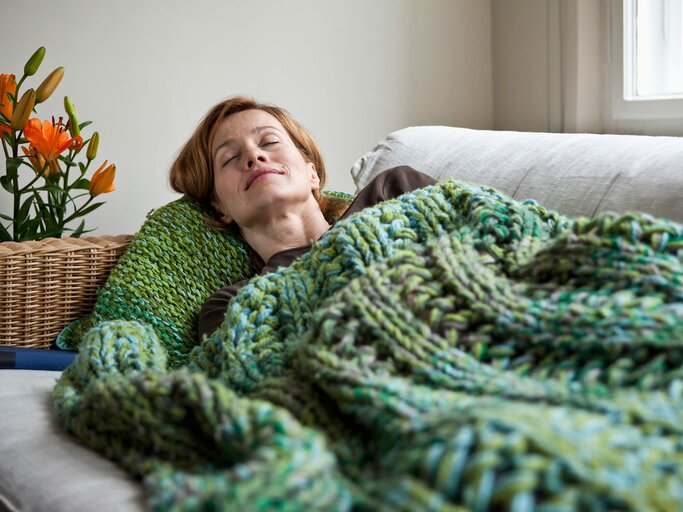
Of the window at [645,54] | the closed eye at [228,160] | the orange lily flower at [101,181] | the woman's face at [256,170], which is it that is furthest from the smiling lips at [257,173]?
the window at [645,54]

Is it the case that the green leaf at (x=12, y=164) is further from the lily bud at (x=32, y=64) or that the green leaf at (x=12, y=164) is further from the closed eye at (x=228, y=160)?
the closed eye at (x=228, y=160)

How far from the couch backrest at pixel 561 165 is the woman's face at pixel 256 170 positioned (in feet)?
0.74

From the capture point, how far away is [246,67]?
235 cm

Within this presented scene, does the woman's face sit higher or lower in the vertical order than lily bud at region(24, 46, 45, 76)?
lower

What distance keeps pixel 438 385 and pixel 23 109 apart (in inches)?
→ 49.3

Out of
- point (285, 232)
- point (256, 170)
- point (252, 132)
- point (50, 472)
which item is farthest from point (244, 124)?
point (50, 472)

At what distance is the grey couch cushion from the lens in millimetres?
800

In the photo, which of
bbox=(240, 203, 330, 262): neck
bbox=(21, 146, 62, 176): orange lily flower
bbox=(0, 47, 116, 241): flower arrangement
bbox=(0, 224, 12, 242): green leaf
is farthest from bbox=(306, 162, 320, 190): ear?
bbox=(0, 224, 12, 242): green leaf

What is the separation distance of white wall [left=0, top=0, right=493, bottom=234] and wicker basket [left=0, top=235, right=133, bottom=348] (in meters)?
0.56

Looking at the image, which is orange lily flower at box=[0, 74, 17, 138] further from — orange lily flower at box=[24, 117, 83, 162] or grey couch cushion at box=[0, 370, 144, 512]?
grey couch cushion at box=[0, 370, 144, 512]

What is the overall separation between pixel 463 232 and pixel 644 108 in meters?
1.34

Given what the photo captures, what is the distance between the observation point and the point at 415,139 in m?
1.78

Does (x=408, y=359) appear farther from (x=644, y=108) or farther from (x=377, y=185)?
(x=644, y=108)

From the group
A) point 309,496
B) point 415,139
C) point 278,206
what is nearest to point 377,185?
point 278,206
